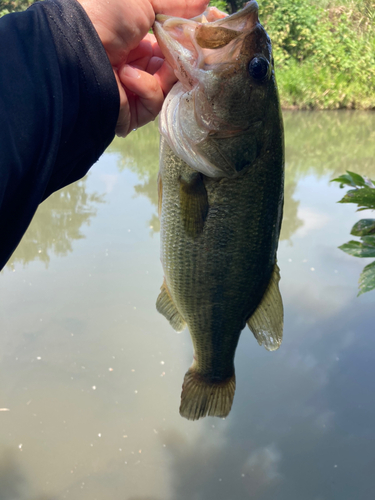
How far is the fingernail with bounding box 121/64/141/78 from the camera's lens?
1232 millimetres

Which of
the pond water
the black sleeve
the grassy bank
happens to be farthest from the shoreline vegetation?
the black sleeve

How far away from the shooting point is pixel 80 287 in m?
3.84

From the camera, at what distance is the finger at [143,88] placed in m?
1.23

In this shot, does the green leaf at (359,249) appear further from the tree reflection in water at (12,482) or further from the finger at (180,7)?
the tree reflection in water at (12,482)

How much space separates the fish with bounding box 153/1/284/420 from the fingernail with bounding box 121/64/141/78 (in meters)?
0.13

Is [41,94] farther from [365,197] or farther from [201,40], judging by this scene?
[365,197]

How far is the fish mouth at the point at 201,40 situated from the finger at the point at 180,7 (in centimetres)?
11

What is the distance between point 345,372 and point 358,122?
8.83m

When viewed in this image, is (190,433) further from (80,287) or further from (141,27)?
(141,27)

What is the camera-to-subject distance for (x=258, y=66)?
1.11m

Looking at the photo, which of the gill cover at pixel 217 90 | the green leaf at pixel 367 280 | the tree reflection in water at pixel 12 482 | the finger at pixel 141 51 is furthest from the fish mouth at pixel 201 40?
the tree reflection in water at pixel 12 482

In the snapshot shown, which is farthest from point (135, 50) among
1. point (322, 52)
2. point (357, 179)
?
point (322, 52)

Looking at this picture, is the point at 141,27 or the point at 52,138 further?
the point at 141,27

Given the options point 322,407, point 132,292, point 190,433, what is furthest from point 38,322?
point 322,407
